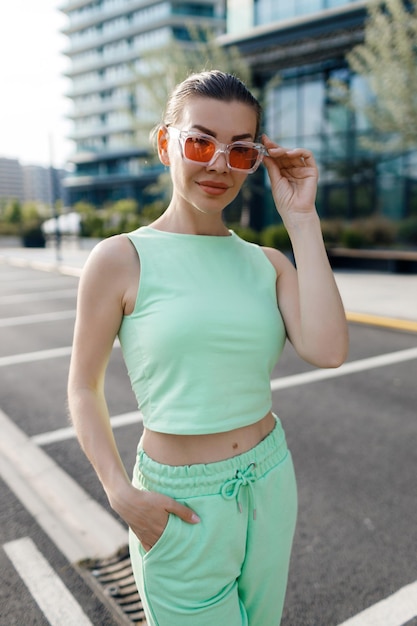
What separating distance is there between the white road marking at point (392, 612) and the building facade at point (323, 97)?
19.2 meters

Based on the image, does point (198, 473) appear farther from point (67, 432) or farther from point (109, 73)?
point (109, 73)

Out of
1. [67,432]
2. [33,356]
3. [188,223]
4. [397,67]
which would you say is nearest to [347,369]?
[67,432]

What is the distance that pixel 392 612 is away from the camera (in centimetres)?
267

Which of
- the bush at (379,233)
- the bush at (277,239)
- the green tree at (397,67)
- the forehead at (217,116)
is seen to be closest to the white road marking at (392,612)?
the forehead at (217,116)

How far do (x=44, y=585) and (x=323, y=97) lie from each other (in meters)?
23.0

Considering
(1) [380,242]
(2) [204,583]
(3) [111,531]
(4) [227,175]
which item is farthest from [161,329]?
(1) [380,242]

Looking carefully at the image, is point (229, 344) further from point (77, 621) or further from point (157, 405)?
point (77, 621)

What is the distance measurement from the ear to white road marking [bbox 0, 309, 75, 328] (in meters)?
9.27

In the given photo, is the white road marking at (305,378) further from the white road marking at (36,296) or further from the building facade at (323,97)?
the building facade at (323,97)

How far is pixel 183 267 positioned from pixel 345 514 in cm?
274

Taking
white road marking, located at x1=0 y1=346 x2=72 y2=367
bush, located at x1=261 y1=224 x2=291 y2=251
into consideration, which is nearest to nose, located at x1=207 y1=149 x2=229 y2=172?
white road marking, located at x1=0 y1=346 x2=72 y2=367

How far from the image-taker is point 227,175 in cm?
149

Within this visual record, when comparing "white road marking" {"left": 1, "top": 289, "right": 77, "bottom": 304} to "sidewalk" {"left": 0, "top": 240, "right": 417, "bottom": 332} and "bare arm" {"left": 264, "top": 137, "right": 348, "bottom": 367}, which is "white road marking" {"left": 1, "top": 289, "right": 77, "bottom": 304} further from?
"bare arm" {"left": 264, "top": 137, "right": 348, "bottom": 367}

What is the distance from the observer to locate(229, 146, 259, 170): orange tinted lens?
1461 mm
